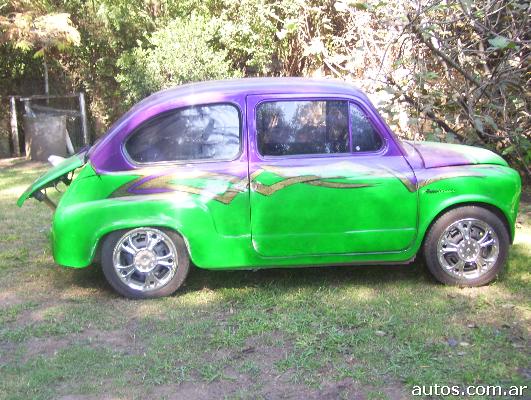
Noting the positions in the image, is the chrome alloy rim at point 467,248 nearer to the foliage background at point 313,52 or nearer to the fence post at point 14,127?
the foliage background at point 313,52

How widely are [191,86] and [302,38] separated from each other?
22.8 ft

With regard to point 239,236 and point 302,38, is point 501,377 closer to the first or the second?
point 239,236

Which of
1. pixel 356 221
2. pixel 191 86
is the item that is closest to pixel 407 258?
pixel 356 221

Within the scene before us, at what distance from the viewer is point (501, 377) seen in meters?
3.72

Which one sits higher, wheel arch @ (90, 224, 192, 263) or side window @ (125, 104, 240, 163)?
side window @ (125, 104, 240, 163)

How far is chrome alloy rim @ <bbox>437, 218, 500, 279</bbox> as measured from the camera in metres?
5.04

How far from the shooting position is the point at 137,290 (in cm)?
500

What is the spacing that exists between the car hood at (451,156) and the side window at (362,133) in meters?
0.42

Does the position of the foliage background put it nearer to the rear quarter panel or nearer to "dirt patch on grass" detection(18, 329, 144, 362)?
the rear quarter panel

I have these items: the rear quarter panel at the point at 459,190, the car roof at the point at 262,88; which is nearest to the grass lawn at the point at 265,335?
the rear quarter panel at the point at 459,190

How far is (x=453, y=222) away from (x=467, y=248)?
25 cm

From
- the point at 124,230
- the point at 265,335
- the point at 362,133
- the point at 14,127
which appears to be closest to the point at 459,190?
the point at 362,133

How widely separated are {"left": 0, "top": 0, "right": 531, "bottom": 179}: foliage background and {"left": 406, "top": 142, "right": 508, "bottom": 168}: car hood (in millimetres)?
1070

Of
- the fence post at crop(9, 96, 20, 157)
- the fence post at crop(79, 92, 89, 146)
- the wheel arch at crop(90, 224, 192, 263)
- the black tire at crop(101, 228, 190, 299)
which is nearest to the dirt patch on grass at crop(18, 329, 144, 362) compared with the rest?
the black tire at crop(101, 228, 190, 299)
